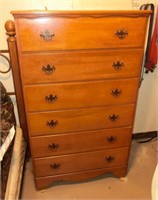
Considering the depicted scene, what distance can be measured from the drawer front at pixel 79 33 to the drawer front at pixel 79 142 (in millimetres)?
648

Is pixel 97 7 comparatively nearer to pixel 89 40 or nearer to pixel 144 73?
pixel 89 40

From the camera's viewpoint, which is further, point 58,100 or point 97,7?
point 97,7

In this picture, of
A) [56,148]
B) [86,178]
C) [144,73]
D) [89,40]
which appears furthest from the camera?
[144,73]

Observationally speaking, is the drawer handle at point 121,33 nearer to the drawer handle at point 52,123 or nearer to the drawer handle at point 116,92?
the drawer handle at point 116,92

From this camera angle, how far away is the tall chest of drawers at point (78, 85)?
114 cm

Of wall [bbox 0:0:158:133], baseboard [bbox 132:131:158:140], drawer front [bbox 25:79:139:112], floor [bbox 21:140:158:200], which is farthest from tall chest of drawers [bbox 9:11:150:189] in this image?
baseboard [bbox 132:131:158:140]

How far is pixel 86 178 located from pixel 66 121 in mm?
619

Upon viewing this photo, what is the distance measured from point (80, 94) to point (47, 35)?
433mm

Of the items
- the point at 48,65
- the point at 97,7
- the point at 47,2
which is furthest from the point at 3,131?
the point at 97,7

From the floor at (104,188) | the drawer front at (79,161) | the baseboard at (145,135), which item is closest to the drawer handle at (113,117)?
the drawer front at (79,161)

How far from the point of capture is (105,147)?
5.30ft

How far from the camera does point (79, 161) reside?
162 cm

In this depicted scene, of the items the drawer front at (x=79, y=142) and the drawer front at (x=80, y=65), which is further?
the drawer front at (x=79, y=142)

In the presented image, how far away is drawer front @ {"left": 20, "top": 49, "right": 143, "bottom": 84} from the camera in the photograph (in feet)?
3.93
